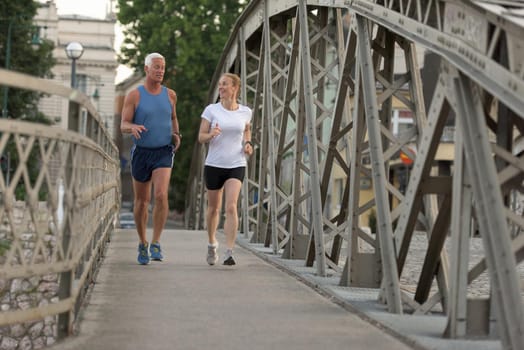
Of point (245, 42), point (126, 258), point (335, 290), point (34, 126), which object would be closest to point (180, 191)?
point (245, 42)

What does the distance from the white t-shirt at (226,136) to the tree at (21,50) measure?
39.9m

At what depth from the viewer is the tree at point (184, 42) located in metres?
52.0

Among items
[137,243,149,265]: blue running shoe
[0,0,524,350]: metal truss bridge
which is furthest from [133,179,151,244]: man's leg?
[0,0,524,350]: metal truss bridge

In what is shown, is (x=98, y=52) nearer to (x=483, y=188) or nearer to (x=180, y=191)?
(x=180, y=191)

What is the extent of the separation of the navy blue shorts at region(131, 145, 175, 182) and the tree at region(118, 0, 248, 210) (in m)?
39.1

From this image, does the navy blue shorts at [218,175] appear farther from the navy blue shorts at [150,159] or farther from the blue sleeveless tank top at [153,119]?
the blue sleeveless tank top at [153,119]

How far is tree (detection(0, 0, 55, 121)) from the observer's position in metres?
52.1

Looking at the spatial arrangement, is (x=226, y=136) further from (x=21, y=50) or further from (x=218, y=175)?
(x=21, y=50)

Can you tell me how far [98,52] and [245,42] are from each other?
83.5m

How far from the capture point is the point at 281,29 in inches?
727

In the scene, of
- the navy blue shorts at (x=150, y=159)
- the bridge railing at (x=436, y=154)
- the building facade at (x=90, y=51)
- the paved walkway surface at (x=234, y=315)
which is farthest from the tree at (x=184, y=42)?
the building facade at (x=90, y=51)

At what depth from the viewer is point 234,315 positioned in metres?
8.30

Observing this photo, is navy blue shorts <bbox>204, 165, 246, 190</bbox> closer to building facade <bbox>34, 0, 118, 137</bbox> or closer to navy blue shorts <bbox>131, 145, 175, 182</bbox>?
navy blue shorts <bbox>131, 145, 175, 182</bbox>

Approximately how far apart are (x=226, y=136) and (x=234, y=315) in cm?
448
